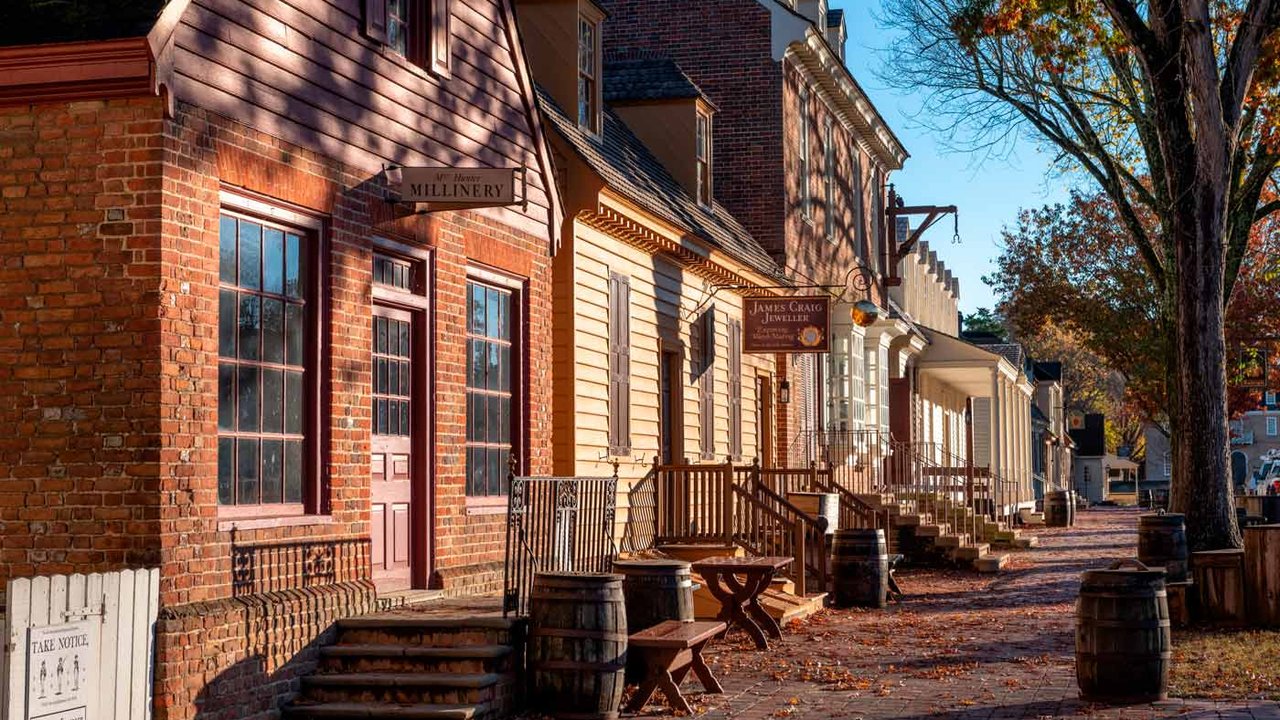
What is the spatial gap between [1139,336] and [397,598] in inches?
1272

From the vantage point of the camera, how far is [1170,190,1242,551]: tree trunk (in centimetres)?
1848

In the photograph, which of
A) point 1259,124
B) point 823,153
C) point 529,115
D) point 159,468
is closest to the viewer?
point 159,468

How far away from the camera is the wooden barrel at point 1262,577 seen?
15047 mm

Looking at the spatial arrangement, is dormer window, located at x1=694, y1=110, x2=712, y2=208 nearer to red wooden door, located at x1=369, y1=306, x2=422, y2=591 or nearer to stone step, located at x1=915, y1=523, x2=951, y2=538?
stone step, located at x1=915, y1=523, x2=951, y2=538

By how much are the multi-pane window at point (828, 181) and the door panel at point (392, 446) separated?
1657 cm

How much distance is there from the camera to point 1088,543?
34219 mm

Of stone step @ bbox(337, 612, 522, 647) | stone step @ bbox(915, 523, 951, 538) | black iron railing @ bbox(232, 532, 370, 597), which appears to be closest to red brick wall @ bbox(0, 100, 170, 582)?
black iron railing @ bbox(232, 532, 370, 597)

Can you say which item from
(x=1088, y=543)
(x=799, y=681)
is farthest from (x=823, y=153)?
(x=799, y=681)

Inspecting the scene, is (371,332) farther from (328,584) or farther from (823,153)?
(823,153)

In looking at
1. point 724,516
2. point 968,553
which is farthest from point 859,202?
point 724,516

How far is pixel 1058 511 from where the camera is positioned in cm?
4516

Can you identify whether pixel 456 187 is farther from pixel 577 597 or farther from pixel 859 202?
pixel 859 202

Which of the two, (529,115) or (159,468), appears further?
(529,115)

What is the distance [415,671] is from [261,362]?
2294 mm
